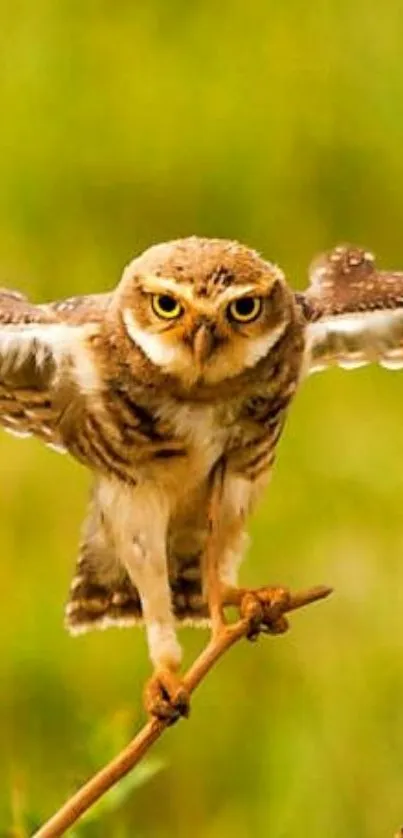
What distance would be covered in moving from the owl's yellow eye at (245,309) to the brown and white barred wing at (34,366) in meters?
0.07

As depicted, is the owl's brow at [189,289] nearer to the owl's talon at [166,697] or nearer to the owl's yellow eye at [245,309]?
the owl's yellow eye at [245,309]

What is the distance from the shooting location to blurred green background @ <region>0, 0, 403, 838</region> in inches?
50.8

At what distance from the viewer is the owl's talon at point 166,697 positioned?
81cm

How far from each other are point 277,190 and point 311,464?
0.22 m

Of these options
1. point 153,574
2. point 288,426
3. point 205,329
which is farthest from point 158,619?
point 288,426

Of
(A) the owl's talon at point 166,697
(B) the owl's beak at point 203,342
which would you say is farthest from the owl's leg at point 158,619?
(B) the owl's beak at point 203,342

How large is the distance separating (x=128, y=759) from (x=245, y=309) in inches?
6.7

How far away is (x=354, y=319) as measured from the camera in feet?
2.88

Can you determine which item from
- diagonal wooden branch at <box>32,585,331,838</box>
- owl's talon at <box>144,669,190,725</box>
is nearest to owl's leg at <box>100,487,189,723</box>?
owl's talon at <box>144,669,190,725</box>

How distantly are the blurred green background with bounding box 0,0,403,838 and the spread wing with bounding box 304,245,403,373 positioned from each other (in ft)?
0.71

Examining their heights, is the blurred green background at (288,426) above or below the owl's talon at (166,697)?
A: above

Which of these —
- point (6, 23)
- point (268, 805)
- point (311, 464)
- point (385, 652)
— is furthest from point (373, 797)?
point (6, 23)

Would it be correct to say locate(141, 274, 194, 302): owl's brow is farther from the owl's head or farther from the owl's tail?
the owl's tail

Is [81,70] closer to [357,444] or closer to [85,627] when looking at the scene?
[357,444]
